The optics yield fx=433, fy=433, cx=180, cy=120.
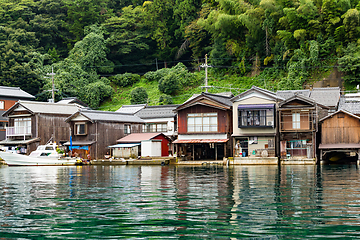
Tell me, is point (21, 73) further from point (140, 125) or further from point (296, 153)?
point (296, 153)

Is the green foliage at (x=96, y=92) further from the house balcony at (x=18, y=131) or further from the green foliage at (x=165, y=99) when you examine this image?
the house balcony at (x=18, y=131)

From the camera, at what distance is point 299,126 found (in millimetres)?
44750

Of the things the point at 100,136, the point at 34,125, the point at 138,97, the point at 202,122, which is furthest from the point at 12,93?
the point at 202,122

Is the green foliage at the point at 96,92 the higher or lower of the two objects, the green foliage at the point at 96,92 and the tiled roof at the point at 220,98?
the higher

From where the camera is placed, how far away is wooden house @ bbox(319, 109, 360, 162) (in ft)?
137

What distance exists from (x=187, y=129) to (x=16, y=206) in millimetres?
35407

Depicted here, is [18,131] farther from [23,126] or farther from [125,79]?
[125,79]

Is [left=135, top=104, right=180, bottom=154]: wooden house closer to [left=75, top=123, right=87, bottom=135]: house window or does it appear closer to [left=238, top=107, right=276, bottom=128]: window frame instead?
[left=75, top=123, right=87, bottom=135]: house window

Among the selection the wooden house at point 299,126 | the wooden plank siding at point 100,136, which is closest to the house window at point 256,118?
the wooden house at point 299,126

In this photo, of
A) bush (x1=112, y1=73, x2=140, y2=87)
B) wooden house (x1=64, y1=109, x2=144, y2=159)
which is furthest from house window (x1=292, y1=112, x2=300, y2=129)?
bush (x1=112, y1=73, x2=140, y2=87)

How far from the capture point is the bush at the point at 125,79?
78.8 m

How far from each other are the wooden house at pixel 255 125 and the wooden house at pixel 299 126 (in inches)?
42.5

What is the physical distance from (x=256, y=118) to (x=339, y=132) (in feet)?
28.5

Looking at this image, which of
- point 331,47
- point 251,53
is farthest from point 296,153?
point 251,53
